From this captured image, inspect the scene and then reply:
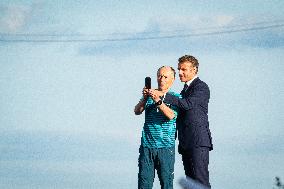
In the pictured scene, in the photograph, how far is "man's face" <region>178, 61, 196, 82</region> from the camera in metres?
6.13

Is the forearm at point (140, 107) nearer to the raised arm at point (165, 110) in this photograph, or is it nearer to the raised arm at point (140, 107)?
the raised arm at point (140, 107)

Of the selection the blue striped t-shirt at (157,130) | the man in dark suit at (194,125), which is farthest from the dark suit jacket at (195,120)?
the blue striped t-shirt at (157,130)

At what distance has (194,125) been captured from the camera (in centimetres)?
609

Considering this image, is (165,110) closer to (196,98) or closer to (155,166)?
(196,98)

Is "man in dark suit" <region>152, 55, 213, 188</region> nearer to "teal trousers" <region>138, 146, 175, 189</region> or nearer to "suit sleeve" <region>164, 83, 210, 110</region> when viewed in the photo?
"suit sleeve" <region>164, 83, 210, 110</region>

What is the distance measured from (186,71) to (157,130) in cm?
100

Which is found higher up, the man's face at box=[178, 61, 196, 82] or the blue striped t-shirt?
the man's face at box=[178, 61, 196, 82]

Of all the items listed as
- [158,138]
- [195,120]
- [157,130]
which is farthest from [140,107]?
[195,120]

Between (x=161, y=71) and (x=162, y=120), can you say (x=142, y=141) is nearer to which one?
(x=162, y=120)

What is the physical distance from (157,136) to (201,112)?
79 centimetres

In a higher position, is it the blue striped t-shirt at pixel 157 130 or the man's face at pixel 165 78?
the man's face at pixel 165 78

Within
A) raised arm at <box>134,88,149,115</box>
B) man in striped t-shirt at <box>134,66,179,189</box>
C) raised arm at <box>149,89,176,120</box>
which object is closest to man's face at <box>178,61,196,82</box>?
man in striped t-shirt at <box>134,66,179,189</box>

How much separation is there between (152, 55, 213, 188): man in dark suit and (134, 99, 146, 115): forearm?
573mm

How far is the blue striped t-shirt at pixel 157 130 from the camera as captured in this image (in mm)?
6461
